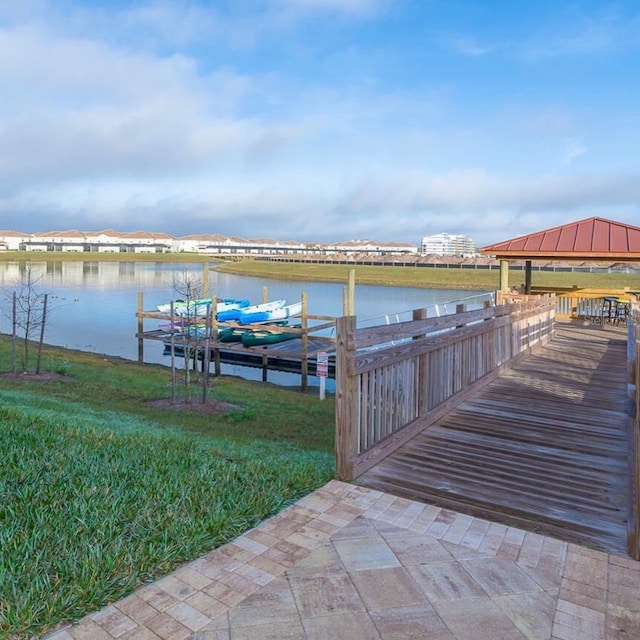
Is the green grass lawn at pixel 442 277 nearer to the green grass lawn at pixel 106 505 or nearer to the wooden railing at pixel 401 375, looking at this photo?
the wooden railing at pixel 401 375

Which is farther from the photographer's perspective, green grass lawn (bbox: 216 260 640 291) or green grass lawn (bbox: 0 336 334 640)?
green grass lawn (bbox: 216 260 640 291)

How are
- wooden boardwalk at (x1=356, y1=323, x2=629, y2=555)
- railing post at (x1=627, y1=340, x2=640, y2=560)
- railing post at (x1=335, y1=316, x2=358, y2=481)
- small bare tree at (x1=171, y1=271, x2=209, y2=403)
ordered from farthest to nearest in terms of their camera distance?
small bare tree at (x1=171, y1=271, x2=209, y2=403)
railing post at (x1=335, y1=316, x2=358, y2=481)
wooden boardwalk at (x1=356, y1=323, x2=629, y2=555)
railing post at (x1=627, y1=340, x2=640, y2=560)

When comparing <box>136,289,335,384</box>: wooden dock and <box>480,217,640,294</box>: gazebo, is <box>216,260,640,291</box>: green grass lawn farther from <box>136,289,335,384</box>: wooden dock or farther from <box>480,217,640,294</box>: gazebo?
<box>480,217,640,294</box>: gazebo

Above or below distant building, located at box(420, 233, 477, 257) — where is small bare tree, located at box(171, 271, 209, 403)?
below

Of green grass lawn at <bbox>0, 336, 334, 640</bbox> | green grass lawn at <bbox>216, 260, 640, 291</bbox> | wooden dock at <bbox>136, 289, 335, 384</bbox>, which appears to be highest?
green grass lawn at <bbox>216, 260, 640, 291</bbox>

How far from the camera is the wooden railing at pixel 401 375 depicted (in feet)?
12.5

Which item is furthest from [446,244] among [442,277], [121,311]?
[121,311]

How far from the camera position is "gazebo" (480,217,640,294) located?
1255 cm

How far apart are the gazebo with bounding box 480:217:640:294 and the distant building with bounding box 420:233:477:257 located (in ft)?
538

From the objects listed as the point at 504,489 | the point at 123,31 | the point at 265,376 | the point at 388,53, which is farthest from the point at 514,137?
the point at 504,489

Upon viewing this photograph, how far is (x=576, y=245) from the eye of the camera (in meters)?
13.0

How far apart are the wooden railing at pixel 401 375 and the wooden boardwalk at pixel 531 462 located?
0.14 m

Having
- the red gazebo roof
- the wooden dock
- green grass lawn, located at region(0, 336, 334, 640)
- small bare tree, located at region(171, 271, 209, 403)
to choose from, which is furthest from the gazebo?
green grass lawn, located at region(0, 336, 334, 640)

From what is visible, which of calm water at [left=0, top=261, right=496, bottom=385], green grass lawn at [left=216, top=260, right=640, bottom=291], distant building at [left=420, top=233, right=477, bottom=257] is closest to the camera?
calm water at [left=0, top=261, right=496, bottom=385]
